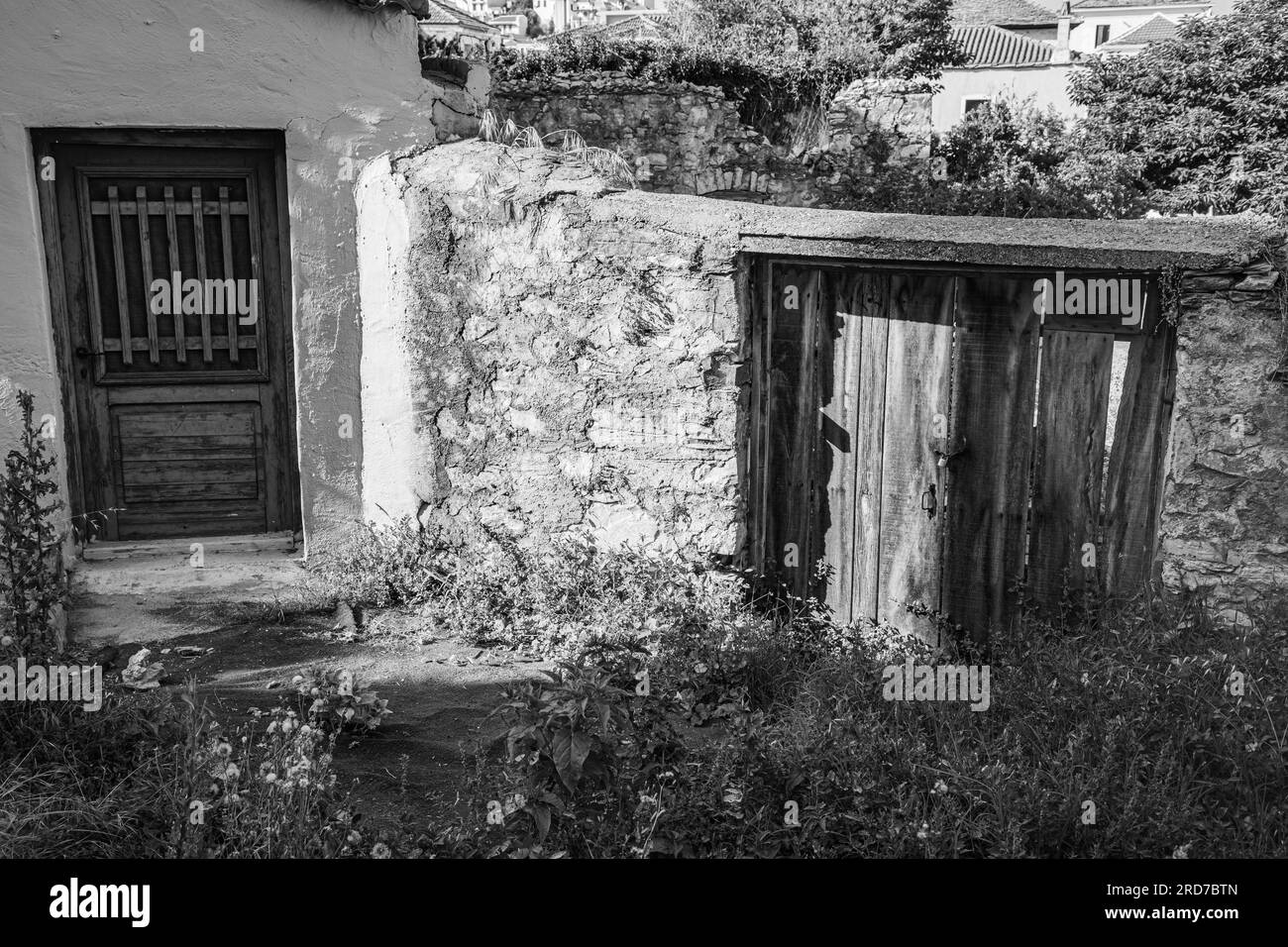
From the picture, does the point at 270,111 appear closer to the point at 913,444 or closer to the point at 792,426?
the point at 792,426

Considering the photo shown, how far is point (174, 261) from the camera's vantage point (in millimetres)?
5480

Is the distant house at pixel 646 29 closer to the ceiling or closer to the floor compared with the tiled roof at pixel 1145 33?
closer to the floor

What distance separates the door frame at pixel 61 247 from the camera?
17.2ft

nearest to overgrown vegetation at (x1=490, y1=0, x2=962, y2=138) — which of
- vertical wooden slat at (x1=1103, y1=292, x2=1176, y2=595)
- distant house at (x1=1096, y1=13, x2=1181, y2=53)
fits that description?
vertical wooden slat at (x1=1103, y1=292, x2=1176, y2=595)

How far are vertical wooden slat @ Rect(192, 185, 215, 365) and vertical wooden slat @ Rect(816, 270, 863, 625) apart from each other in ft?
10.1

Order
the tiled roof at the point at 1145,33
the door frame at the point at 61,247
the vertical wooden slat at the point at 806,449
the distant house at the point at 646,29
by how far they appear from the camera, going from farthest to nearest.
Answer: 1. the tiled roof at the point at 1145,33
2. the distant house at the point at 646,29
3. the door frame at the point at 61,247
4. the vertical wooden slat at the point at 806,449

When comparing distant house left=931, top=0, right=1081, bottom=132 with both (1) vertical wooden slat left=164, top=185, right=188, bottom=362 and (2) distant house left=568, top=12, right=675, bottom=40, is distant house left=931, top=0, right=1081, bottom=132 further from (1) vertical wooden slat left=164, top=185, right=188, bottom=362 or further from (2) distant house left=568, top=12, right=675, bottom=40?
(1) vertical wooden slat left=164, top=185, right=188, bottom=362

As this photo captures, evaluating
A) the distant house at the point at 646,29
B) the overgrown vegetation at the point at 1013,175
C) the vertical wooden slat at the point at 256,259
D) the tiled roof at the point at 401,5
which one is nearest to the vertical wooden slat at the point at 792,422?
the tiled roof at the point at 401,5

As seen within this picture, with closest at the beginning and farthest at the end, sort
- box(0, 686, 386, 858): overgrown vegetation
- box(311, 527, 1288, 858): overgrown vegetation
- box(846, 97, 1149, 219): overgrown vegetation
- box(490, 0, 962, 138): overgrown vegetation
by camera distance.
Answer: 1. box(0, 686, 386, 858): overgrown vegetation
2. box(311, 527, 1288, 858): overgrown vegetation
3. box(846, 97, 1149, 219): overgrown vegetation
4. box(490, 0, 962, 138): overgrown vegetation

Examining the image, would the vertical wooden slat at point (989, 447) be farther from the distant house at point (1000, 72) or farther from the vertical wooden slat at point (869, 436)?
the distant house at point (1000, 72)

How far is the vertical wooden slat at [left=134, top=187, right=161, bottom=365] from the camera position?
5.39 metres

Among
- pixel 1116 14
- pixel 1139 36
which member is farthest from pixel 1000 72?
pixel 1116 14

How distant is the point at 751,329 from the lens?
486 cm

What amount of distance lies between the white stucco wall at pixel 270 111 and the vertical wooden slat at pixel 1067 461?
3.32 meters
